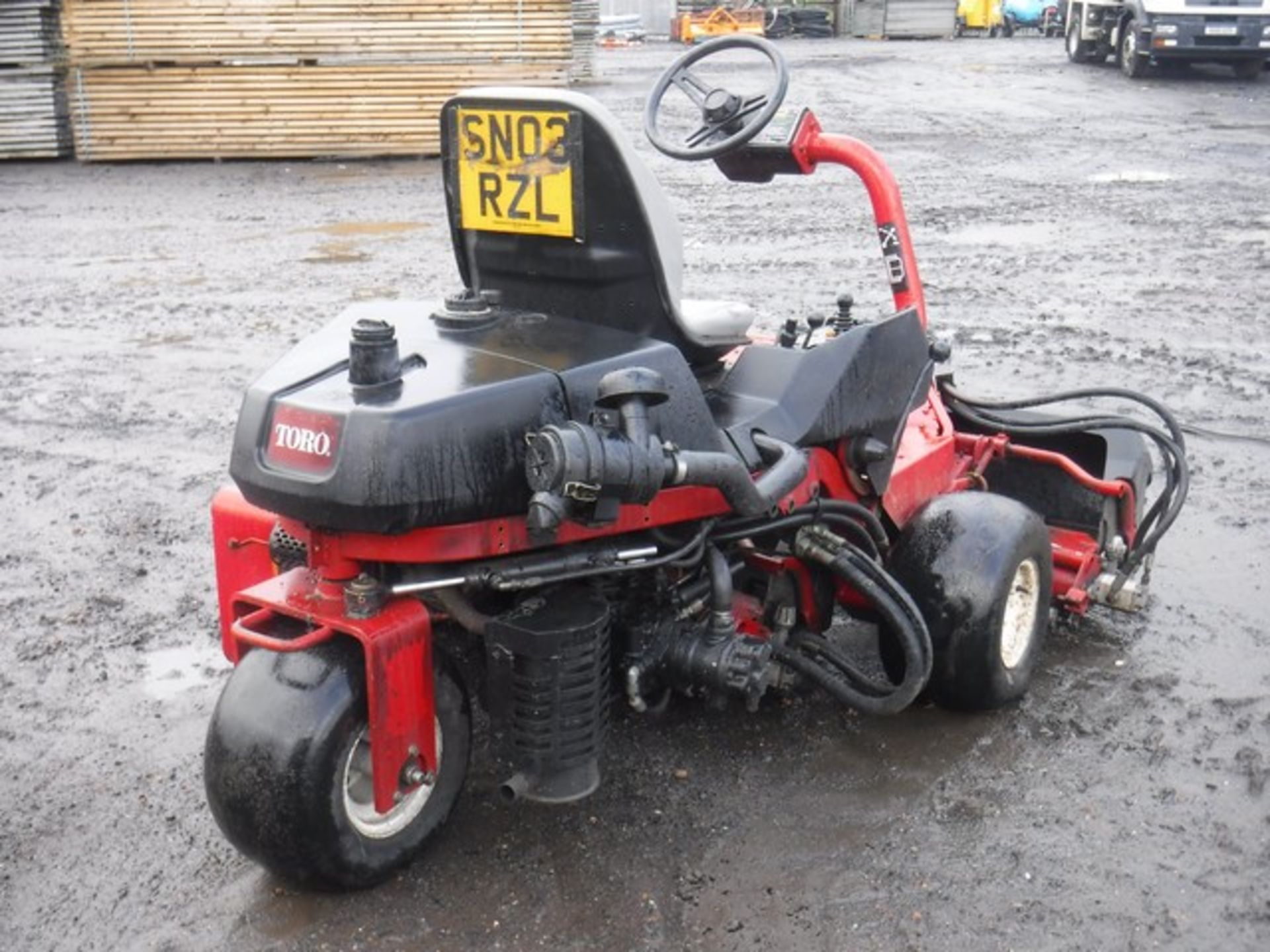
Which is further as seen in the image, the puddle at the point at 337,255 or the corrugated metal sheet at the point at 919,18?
the corrugated metal sheet at the point at 919,18

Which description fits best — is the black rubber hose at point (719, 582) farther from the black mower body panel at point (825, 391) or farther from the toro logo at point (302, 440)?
the toro logo at point (302, 440)

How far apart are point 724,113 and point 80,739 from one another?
2.45 metres

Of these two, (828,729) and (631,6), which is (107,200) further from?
(631,6)

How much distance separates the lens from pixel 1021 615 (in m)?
4.19

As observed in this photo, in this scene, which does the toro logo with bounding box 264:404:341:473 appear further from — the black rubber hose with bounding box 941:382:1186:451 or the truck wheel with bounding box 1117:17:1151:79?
the truck wheel with bounding box 1117:17:1151:79

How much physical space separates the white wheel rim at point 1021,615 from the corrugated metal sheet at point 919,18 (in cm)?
3100

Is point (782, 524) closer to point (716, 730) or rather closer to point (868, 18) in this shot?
point (716, 730)

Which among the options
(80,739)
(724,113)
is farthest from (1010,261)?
(80,739)

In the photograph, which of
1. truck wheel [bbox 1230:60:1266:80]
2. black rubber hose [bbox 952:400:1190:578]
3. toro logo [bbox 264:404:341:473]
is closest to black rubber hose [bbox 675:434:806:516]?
toro logo [bbox 264:404:341:473]

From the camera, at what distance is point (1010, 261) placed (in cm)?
989

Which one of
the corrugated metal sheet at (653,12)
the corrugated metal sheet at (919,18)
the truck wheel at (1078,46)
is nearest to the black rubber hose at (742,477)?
the truck wheel at (1078,46)

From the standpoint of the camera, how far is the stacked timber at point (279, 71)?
584 inches

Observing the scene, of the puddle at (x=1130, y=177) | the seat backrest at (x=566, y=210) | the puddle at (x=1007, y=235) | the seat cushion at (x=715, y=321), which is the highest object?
the seat backrest at (x=566, y=210)

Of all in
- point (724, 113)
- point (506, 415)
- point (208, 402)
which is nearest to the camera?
point (506, 415)
